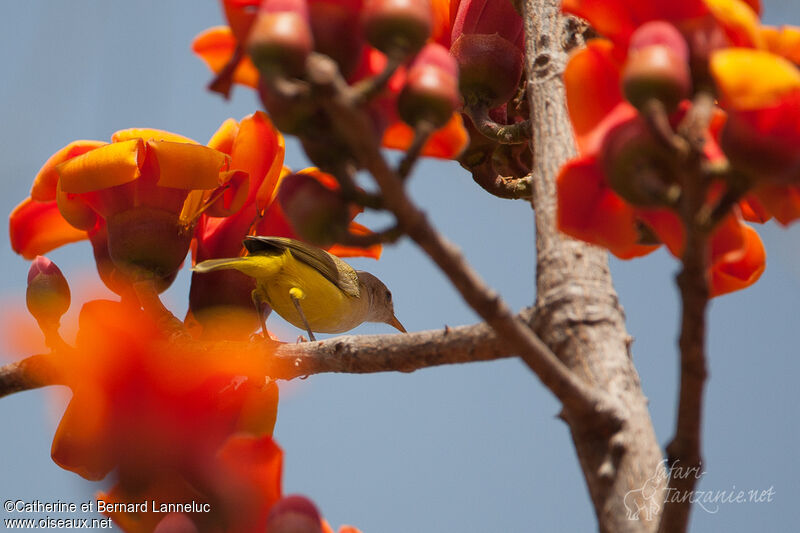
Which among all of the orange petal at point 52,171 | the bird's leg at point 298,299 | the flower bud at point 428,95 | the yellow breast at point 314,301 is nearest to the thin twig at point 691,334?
the flower bud at point 428,95

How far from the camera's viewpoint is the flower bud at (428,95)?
39.3 inches

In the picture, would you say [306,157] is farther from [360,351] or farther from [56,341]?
[56,341]

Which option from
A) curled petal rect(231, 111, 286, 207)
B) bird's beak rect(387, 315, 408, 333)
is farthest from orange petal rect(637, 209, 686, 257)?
bird's beak rect(387, 315, 408, 333)

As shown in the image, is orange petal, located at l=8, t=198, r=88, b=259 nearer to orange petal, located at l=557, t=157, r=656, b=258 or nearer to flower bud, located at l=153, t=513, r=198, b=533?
flower bud, located at l=153, t=513, r=198, b=533

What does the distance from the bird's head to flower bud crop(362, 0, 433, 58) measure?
519 cm

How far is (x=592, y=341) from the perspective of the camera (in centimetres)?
148

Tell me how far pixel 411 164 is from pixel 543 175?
2.58ft

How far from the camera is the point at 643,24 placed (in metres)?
1.17

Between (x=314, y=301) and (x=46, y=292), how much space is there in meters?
3.63

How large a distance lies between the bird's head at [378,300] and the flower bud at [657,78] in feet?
17.2

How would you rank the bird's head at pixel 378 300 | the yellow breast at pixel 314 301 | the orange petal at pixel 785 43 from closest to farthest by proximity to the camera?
the orange petal at pixel 785 43 < the yellow breast at pixel 314 301 < the bird's head at pixel 378 300

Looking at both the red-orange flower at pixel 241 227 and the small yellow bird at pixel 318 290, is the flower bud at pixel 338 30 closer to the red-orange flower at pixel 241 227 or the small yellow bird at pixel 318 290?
the red-orange flower at pixel 241 227

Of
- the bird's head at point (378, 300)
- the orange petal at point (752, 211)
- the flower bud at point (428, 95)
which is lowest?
the bird's head at point (378, 300)

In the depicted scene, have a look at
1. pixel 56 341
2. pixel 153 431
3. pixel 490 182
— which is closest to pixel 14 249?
pixel 56 341
